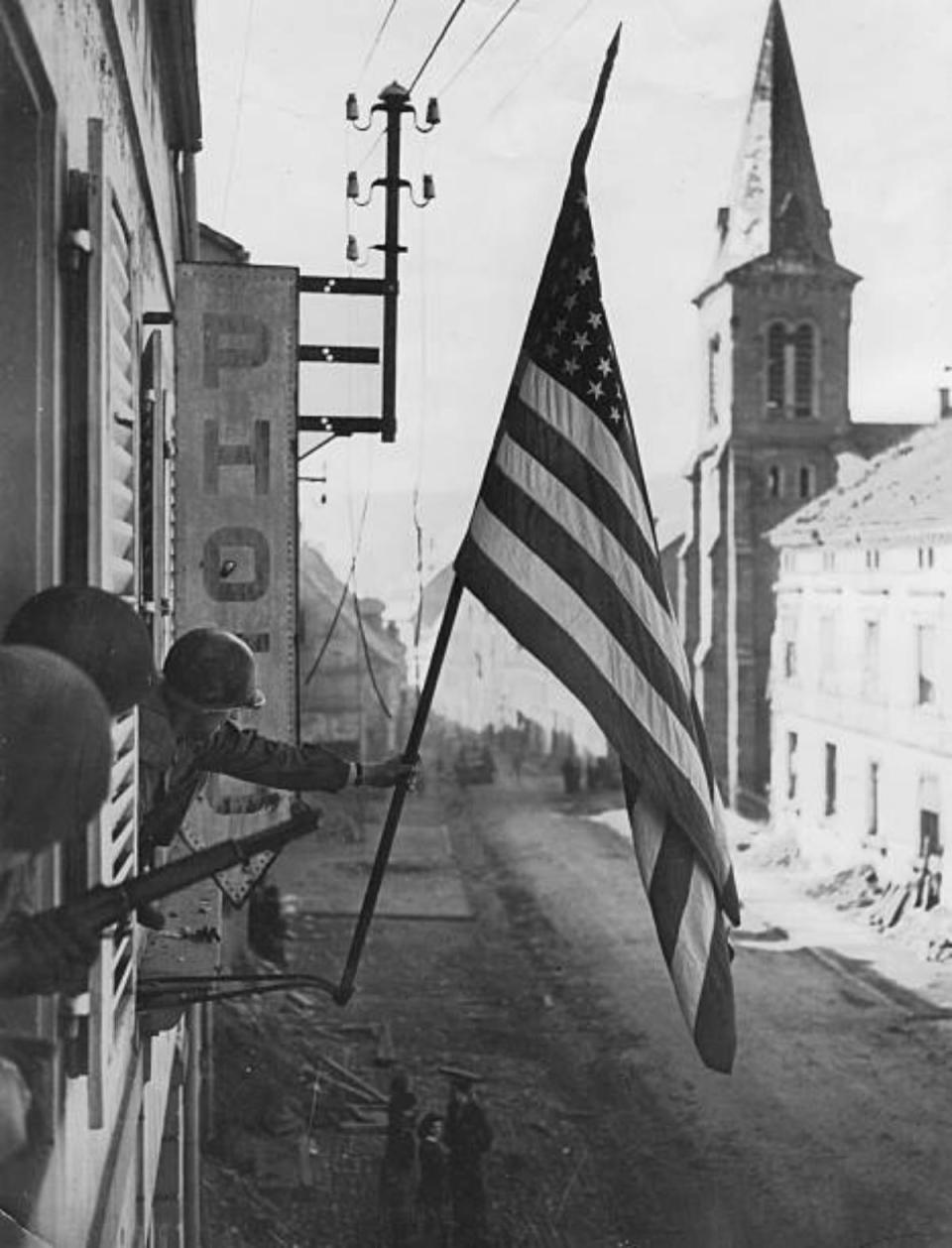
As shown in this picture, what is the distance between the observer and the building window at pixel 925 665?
23.2 m

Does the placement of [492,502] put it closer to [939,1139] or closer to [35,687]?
[35,687]

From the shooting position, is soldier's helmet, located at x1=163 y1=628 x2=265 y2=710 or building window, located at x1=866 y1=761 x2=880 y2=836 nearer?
soldier's helmet, located at x1=163 y1=628 x2=265 y2=710

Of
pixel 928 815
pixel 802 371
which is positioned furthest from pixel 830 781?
pixel 802 371

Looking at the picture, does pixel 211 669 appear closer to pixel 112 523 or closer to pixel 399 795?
pixel 112 523

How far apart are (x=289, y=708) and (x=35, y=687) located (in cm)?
511

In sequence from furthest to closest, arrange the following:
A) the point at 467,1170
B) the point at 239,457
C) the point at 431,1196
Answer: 1. the point at 467,1170
2. the point at 431,1196
3. the point at 239,457

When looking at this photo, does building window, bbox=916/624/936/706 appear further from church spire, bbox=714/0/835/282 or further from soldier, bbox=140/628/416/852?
soldier, bbox=140/628/416/852

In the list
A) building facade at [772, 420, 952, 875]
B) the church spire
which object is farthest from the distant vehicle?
the church spire

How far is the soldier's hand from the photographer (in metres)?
3.99

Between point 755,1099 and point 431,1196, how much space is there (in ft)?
14.3

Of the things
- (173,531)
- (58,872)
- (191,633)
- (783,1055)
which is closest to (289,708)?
(173,531)

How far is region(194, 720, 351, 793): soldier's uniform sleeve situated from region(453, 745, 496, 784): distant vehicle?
116 ft

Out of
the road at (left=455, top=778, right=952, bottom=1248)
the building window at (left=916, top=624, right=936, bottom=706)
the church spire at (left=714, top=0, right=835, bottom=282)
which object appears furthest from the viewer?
the church spire at (left=714, top=0, right=835, bottom=282)

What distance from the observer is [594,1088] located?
14.8 metres
